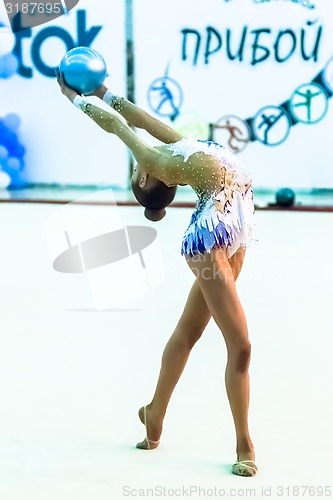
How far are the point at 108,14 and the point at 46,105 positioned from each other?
112 centimetres

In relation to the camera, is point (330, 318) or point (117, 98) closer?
A: point (117, 98)

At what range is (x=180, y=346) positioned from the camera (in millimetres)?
2795

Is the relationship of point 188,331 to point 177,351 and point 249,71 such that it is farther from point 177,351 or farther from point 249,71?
point 249,71

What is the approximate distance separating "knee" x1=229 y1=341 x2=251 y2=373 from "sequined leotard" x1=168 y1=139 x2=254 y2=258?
0.94ft

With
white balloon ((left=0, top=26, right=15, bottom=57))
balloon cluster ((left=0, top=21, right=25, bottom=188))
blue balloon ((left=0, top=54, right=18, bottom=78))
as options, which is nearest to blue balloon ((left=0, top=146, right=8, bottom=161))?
balloon cluster ((left=0, top=21, right=25, bottom=188))

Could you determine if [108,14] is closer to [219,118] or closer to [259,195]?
[219,118]

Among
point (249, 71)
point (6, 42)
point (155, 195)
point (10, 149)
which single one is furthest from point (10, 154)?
point (155, 195)


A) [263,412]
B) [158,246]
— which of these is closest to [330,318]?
[263,412]

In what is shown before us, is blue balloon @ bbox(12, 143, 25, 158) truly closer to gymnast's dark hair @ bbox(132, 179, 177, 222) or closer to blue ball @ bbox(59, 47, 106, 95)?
blue ball @ bbox(59, 47, 106, 95)

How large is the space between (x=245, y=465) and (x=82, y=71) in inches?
54.2

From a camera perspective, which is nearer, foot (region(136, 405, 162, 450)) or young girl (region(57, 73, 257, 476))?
young girl (region(57, 73, 257, 476))

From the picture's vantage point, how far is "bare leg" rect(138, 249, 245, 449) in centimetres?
276

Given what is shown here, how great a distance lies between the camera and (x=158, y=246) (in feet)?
19.9

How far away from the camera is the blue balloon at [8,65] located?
28.3 ft
